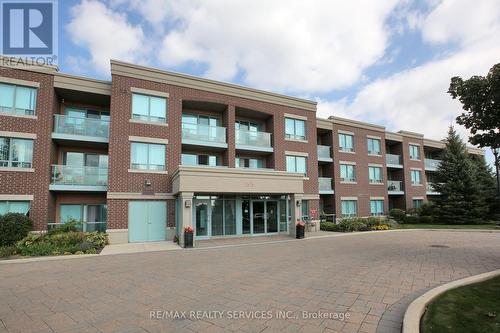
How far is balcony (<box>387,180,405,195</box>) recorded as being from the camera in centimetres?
3154

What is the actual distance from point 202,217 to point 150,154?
5125 mm

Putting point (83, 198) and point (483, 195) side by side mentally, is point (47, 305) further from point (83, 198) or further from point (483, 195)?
A: point (483, 195)

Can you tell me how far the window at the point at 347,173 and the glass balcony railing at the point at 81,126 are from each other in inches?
788

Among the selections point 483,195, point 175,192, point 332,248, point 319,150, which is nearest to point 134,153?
A: point 175,192

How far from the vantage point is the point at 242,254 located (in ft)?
42.1

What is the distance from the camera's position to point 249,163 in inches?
924

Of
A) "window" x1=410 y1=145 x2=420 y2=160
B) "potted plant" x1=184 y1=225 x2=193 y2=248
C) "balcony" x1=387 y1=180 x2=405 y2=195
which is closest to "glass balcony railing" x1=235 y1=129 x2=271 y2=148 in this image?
"potted plant" x1=184 y1=225 x2=193 y2=248

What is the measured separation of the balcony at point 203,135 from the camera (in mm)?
20156

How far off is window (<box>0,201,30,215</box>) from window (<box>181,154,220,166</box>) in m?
9.11

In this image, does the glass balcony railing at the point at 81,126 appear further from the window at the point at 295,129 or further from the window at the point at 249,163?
the window at the point at 295,129

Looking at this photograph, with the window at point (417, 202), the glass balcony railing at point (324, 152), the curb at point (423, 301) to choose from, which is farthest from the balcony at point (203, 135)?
the window at point (417, 202)

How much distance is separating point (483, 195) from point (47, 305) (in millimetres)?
34666

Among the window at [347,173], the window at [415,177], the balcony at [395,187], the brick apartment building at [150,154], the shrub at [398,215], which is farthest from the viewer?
the window at [415,177]

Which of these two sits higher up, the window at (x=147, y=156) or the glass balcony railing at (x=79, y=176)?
the window at (x=147, y=156)
